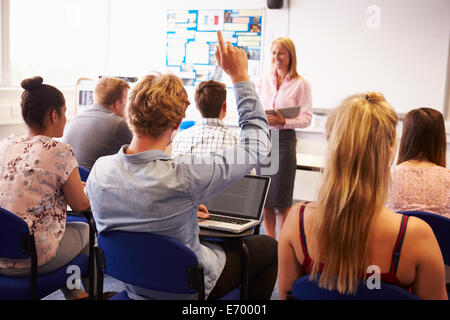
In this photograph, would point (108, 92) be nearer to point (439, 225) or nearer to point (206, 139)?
point (206, 139)

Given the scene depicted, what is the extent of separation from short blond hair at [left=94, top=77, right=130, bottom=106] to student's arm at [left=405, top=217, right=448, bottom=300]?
2.22m

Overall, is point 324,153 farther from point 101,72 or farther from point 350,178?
point 101,72

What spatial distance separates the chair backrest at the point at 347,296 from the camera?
3.59 ft

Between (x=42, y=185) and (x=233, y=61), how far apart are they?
0.98 m

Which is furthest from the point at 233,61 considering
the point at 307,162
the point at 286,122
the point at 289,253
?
the point at 307,162

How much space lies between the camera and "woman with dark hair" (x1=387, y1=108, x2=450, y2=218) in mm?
1915

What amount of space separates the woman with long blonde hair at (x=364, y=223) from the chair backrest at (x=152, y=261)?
1.35 feet

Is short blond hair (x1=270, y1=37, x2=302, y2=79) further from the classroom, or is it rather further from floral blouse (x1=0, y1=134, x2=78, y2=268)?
floral blouse (x1=0, y1=134, x2=78, y2=268)

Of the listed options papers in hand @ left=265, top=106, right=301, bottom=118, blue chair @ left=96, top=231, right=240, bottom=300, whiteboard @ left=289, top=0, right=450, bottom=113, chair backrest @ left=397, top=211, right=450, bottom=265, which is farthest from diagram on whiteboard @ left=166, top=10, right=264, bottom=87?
blue chair @ left=96, top=231, right=240, bottom=300

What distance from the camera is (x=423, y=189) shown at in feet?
6.32

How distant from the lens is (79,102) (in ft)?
13.6

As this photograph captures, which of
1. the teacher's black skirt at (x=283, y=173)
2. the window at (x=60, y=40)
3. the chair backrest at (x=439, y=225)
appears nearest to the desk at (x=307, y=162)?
the teacher's black skirt at (x=283, y=173)
